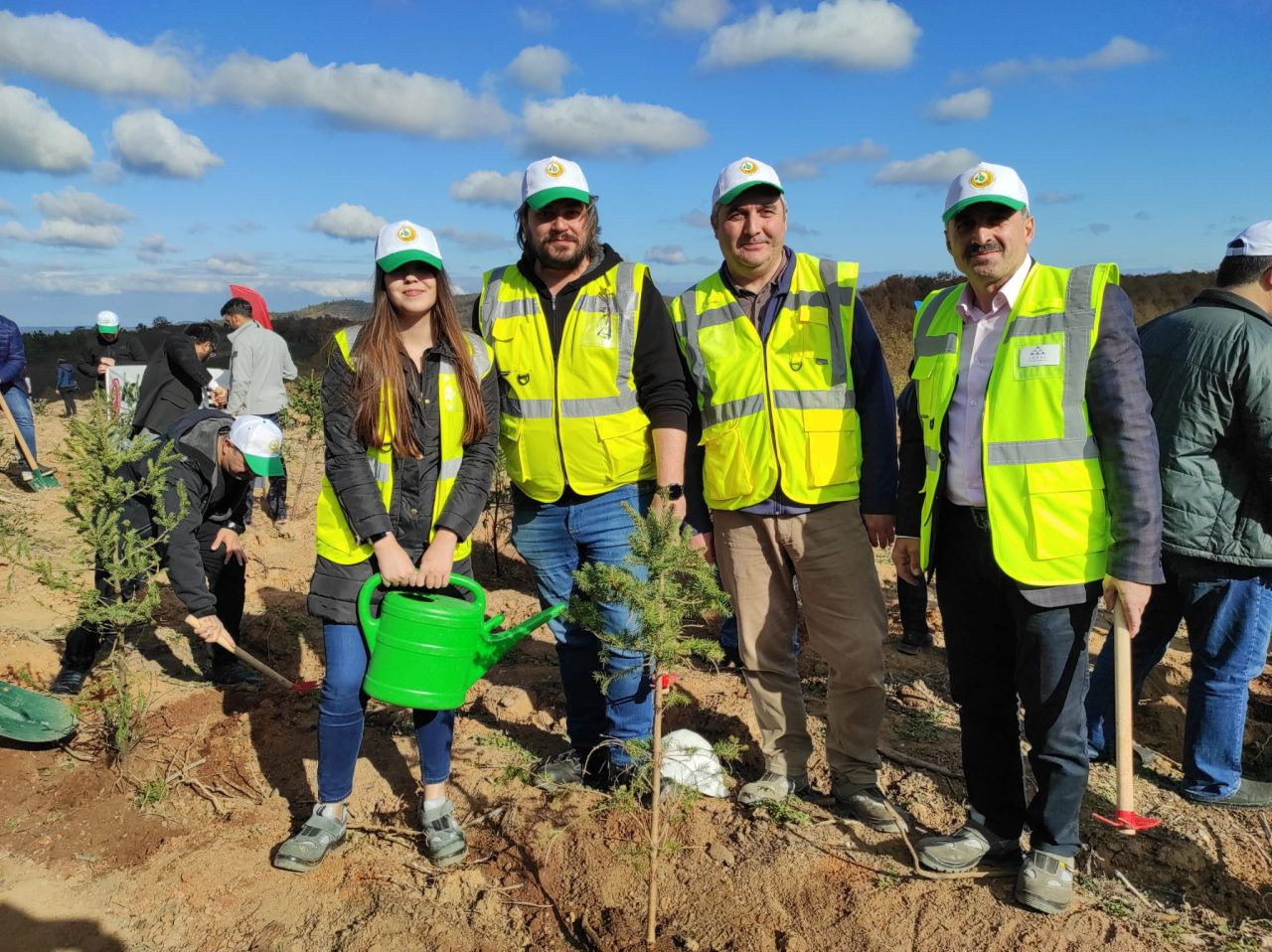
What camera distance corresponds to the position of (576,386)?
120 inches

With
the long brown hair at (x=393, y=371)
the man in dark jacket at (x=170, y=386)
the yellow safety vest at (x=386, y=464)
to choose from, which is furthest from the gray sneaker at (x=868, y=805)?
the man in dark jacket at (x=170, y=386)

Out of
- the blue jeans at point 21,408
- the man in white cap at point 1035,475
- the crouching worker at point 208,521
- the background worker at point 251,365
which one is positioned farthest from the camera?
the blue jeans at point 21,408

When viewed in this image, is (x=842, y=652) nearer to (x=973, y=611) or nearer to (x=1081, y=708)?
(x=973, y=611)

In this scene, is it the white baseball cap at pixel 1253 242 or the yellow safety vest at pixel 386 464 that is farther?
the white baseball cap at pixel 1253 242

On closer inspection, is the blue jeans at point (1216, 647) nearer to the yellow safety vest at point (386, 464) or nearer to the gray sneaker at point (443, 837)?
the gray sneaker at point (443, 837)

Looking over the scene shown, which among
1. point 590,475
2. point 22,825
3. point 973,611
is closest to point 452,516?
point 590,475

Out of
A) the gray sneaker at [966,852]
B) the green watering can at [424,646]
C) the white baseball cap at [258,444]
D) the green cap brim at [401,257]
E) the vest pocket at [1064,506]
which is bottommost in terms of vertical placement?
the gray sneaker at [966,852]

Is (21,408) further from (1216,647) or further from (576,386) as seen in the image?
(1216,647)

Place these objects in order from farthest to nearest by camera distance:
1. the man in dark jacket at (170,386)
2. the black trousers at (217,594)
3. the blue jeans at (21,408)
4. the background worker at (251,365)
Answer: the blue jeans at (21,408)
the background worker at (251,365)
the man in dark jacket at (170,386)
the black trousers at (217,594)

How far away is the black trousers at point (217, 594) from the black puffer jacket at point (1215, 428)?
14.1 feet

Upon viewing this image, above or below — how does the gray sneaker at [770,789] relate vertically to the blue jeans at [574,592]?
below

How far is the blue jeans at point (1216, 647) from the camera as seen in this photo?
322 centimetres

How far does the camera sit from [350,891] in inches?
112

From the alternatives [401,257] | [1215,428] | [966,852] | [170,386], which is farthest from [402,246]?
[170,386]
